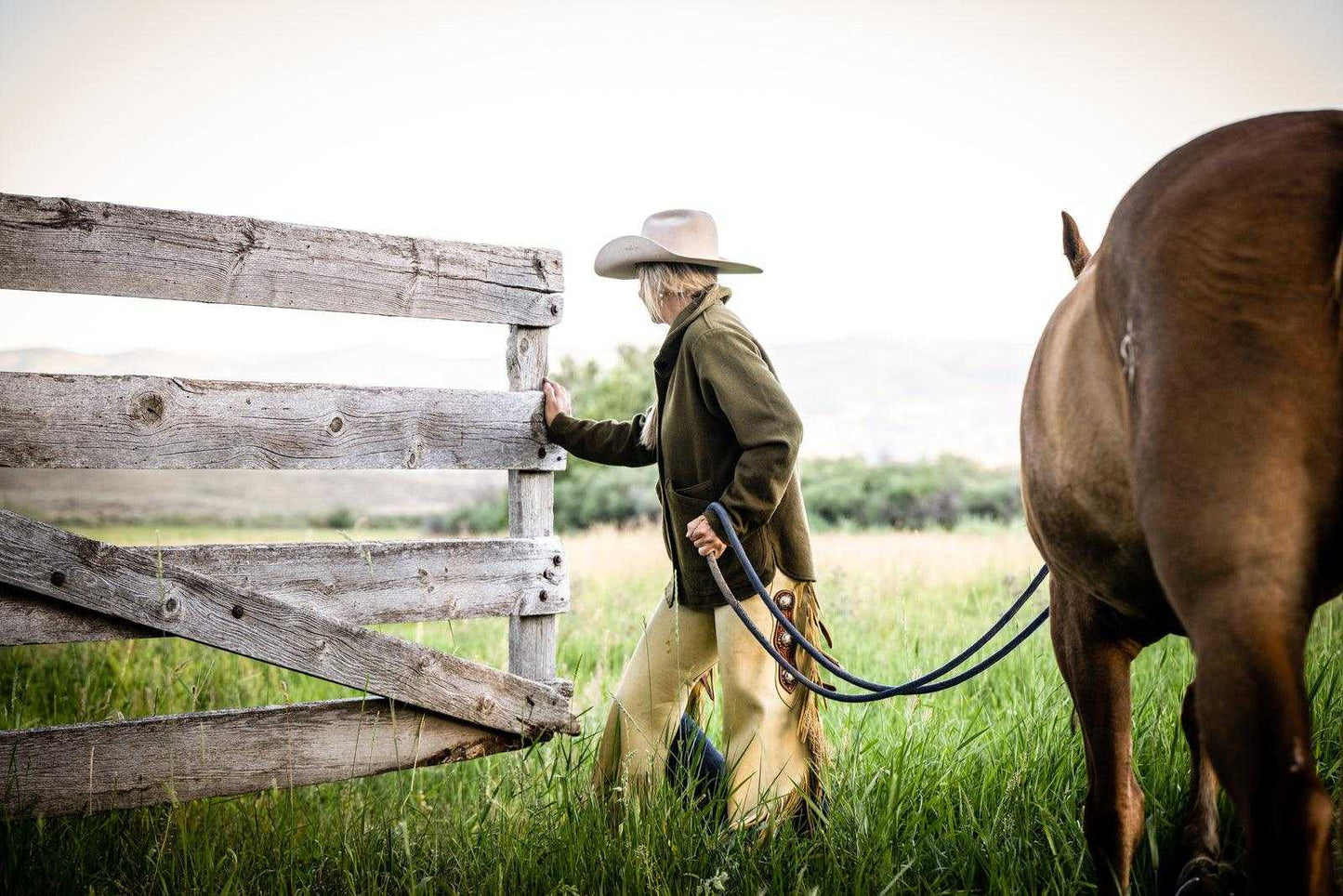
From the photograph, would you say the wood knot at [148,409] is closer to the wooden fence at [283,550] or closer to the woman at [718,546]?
the wooden fence at [283,550]

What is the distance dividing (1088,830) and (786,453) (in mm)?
1332

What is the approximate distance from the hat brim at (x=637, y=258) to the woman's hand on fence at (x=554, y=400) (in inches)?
18.4

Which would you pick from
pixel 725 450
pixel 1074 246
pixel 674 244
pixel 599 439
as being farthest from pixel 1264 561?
pixel 599 439

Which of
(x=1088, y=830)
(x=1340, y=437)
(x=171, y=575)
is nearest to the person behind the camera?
(x=1340, y=437)

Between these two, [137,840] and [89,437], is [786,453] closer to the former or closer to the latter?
[89,437]

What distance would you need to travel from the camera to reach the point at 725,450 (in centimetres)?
→ 318

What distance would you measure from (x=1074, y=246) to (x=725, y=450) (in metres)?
1.27

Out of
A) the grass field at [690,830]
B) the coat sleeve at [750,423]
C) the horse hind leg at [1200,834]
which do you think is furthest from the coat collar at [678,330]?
the horse hind leg at [1200,834]

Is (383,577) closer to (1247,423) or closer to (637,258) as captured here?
(637,258)

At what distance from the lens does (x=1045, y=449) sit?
76.2 inches

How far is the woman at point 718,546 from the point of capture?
2.99 meters

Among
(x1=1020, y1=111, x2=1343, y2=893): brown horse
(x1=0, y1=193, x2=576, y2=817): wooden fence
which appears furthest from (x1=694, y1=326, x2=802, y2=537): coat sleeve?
(x1=1020, y1=111, x2=1343, y2=893): brown horse

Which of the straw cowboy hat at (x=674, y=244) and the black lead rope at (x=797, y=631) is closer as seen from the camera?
the black lead rope at (x=797, y=631)

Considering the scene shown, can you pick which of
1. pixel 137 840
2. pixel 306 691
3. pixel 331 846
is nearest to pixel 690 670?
pixel 331 846
